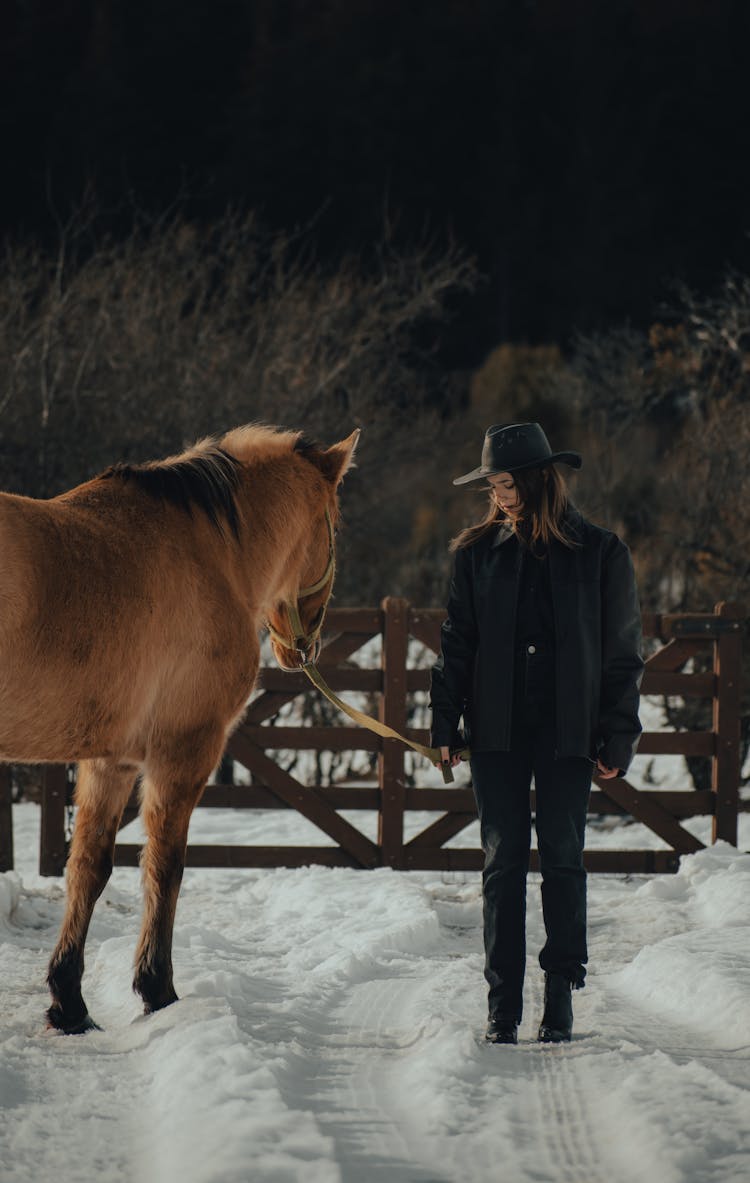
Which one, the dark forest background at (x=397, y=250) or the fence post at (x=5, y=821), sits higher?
the dark forest background at (x=397, y=250)

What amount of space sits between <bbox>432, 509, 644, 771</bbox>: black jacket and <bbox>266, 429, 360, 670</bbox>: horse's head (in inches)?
45.4

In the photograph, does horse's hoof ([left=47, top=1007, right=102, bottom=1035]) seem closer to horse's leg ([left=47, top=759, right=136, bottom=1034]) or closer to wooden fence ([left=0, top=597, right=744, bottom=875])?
horse's leg ([left=47, top=759, right=136, bottom=1034])

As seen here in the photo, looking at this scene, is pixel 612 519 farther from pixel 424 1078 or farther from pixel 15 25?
pixel 15 25

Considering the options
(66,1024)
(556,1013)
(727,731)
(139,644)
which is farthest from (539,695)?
(727,731)

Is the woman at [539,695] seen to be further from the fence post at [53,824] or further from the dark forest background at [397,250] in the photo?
the dark forest background at [397,250]

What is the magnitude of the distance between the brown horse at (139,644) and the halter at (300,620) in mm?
255

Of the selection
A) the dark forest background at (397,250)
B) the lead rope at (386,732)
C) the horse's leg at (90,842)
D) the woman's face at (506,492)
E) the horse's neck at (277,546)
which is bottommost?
the horse's leg at (90,842)

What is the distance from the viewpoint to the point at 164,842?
4473mm

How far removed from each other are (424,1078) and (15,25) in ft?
95.6

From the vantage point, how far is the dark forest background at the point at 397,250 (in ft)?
41.7

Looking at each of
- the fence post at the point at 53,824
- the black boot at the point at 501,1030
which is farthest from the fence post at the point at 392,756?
the black boot at the point at 501,1030

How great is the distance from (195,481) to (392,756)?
3200mm

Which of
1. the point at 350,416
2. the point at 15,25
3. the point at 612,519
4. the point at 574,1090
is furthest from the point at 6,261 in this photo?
the point at 15,25

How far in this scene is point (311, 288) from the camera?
587 inches
